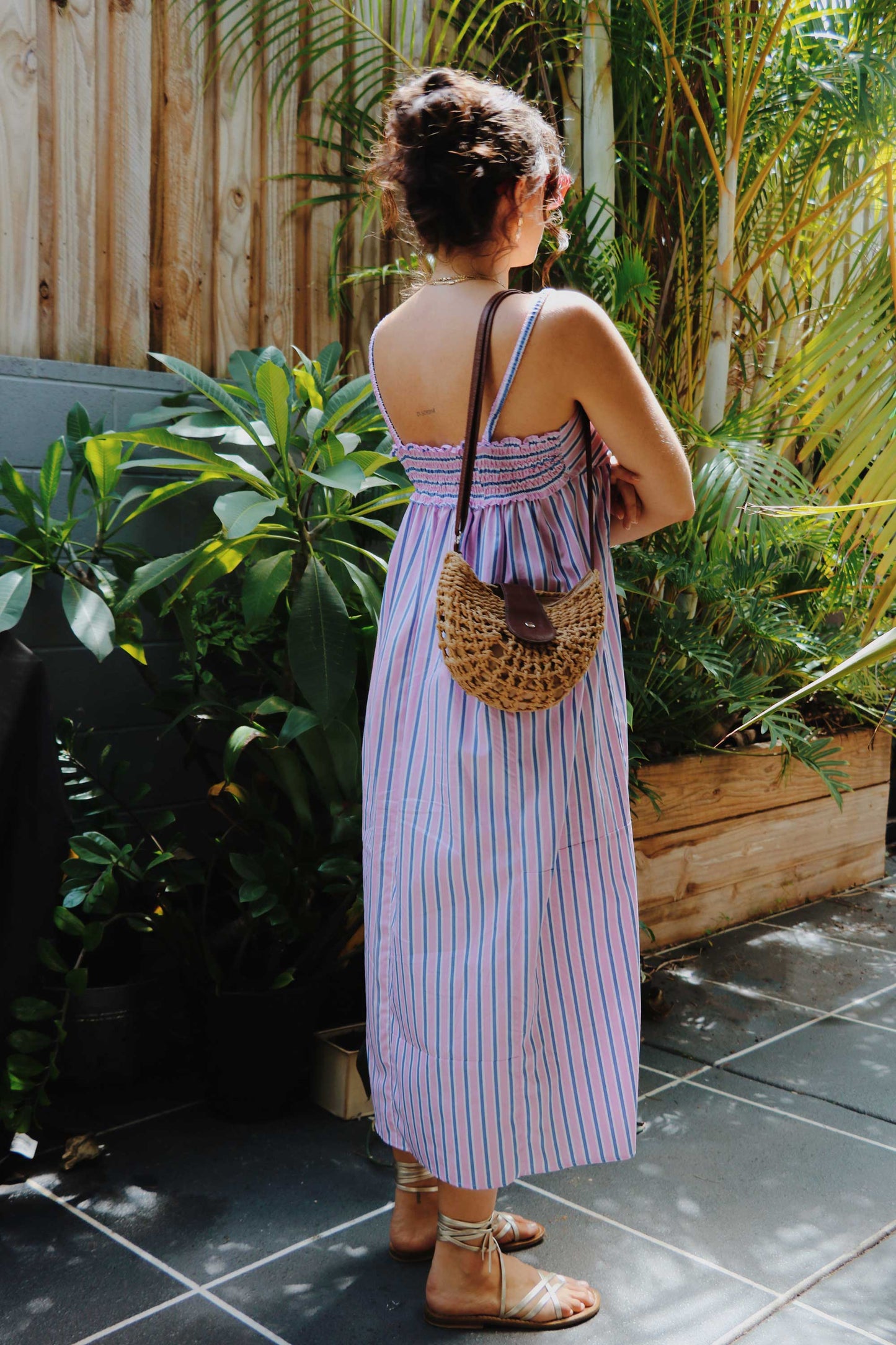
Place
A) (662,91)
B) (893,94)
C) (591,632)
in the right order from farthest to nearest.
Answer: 1. (662,91)
2. (893,94)
3. (591,632)

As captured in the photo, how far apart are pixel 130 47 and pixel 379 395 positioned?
4.24 feet

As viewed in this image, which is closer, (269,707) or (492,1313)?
(492,1313)

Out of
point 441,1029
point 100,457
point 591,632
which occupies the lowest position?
point 441,1029

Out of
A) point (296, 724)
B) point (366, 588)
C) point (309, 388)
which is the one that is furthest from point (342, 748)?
point (309, 388)

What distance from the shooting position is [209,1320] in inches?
61.1

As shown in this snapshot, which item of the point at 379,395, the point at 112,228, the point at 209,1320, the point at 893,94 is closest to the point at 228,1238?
the point at 209,1320

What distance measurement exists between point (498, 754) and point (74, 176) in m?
1.58

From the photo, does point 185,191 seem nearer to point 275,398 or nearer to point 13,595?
point 275,398

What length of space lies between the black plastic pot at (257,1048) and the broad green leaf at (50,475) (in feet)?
2.97

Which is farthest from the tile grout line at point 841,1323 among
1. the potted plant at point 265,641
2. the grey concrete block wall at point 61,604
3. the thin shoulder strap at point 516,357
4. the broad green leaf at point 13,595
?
the broad green leaf at point 13,595

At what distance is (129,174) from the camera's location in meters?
2.37

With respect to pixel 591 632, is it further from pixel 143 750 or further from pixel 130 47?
pixel 130 47

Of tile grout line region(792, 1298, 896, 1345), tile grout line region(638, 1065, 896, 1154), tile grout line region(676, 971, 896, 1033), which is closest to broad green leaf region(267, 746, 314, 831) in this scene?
tile grout line region(638, 1065, 896, 1154)

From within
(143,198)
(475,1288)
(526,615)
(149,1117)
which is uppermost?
(143,198)
